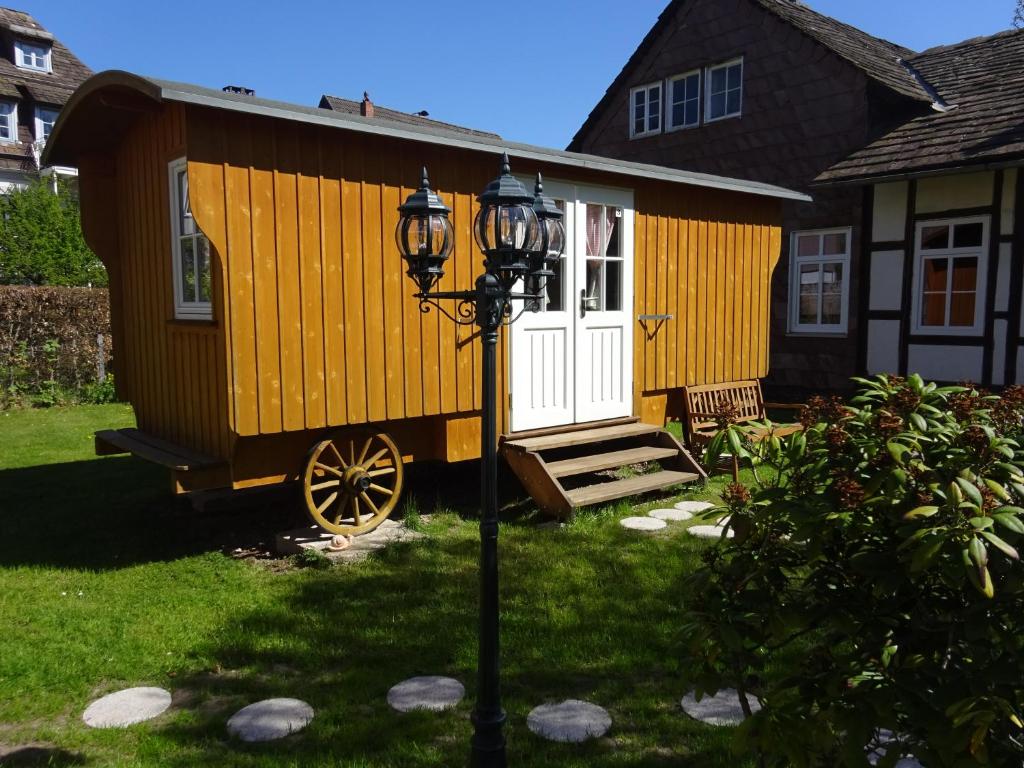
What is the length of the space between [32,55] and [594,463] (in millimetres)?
27685

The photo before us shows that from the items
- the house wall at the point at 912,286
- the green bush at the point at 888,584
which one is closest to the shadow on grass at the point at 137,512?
the green bush at the point at 888,584

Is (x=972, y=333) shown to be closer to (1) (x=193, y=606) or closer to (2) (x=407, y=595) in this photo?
(2) (x=407, y=595)

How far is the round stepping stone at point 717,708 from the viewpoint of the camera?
3.19 metres

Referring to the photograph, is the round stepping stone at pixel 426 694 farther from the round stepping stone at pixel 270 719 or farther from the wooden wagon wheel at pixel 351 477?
the wooden wagon wheel at pixel 351 477

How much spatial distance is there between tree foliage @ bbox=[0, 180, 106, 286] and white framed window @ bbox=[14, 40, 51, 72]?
10.3 metres

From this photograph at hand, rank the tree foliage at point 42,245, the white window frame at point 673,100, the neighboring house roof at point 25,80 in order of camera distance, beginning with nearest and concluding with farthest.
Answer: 1. the white window frame at point 673,100
2. the tree foliage at point 42,245
3. the neighboring house roof at point 25,80

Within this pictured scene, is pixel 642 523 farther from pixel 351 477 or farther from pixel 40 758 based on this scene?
pixel 40 758

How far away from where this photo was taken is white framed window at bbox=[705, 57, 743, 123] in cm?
1305

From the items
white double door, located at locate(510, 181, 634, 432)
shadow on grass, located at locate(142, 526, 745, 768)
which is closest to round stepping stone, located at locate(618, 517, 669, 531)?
shadow on grass, located at locate(142, 526, 745, 768)

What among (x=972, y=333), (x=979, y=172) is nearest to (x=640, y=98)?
(x=979, y=172)

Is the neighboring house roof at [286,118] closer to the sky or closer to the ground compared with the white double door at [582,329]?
closer to the sky

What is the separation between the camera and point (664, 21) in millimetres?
14031

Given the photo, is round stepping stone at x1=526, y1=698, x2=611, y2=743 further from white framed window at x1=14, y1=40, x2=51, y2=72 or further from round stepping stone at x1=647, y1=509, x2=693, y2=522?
white framed window at x1=14, y1=40, x2=51, y2=72

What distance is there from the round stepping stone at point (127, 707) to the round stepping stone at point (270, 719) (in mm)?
364
